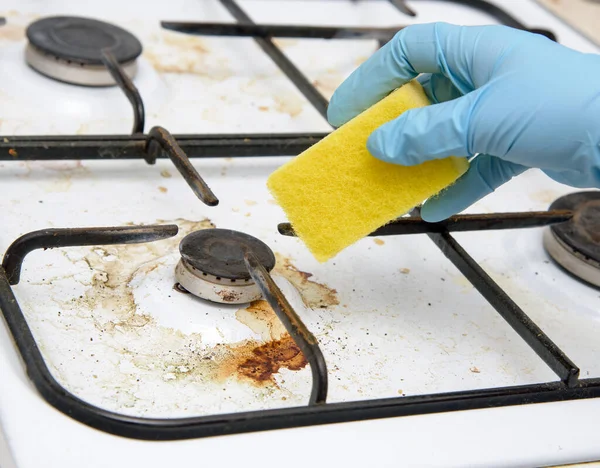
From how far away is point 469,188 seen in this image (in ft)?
2.18

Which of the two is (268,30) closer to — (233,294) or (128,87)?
(128,87)

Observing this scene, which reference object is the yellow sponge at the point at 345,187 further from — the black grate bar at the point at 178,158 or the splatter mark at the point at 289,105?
the splatter mark at the point at 289,105

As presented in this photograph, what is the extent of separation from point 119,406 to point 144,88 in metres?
0.43

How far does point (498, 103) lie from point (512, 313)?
17cm

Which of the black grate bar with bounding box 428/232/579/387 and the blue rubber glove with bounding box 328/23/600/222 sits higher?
the blue rubber glove with bounding box 328/23/600/222

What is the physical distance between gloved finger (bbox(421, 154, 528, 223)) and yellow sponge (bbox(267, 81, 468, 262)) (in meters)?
0.08

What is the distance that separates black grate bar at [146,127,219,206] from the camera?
60cm

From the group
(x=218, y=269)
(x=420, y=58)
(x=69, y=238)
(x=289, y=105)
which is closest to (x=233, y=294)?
(x=218, y=269)

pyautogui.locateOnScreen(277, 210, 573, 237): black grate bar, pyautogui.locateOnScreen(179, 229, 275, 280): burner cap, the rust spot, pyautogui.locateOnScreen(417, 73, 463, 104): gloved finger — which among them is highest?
pyautogui.locateOnScreen(417, 73, 463, 104): gloved finger

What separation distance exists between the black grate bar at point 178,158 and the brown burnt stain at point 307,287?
3.7 inches

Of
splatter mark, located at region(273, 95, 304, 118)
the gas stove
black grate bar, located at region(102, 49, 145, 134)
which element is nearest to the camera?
the gas stove

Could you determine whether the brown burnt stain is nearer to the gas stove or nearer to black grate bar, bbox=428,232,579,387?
the gas stove

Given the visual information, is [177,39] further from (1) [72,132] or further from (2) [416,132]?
(2) [416,132]

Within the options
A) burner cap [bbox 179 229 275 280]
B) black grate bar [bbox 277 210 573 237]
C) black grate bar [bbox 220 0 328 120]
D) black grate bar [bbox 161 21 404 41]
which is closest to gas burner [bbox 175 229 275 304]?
burner cap [bbox 179 229 275 280]
